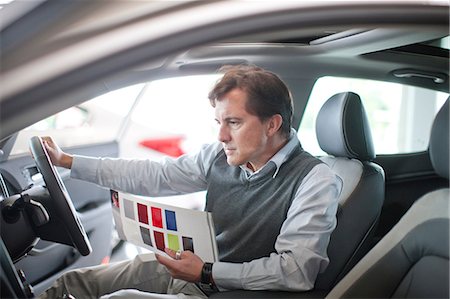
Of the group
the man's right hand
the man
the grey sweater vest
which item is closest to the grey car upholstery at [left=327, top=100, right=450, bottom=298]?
the man

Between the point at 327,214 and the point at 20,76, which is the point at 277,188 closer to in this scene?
the point at 327,214

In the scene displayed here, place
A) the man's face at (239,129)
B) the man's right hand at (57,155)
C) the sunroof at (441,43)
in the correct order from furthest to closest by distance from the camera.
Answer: the man's right hand at (57,155) < the man's face at (239,129) < the sunroof at (441,43)

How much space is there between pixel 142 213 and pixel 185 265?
0.56 ft

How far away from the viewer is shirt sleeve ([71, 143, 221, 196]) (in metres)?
1.55

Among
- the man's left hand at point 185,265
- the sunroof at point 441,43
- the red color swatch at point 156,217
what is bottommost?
the man's left hand at point 185,265

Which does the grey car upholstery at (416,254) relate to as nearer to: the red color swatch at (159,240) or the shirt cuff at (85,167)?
the red color swatch at (159,240)

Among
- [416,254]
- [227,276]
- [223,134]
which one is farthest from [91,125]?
[416,254]

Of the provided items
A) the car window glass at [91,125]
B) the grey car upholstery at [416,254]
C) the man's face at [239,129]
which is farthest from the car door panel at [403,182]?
the car window glass at [91,125]

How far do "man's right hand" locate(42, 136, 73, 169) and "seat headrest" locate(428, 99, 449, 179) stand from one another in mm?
989

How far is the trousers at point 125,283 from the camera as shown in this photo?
4.48 feet

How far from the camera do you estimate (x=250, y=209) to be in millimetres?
1435

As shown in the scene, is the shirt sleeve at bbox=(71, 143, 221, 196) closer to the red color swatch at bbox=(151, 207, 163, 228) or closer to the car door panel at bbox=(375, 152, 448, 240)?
the red color swatch at bbox=(151, 207, 163, 228)

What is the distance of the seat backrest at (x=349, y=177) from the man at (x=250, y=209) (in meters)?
0.03

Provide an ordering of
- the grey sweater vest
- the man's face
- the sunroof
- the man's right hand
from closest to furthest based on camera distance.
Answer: the sunroof
the man's face
the grey sweater vest
the man's right hand
